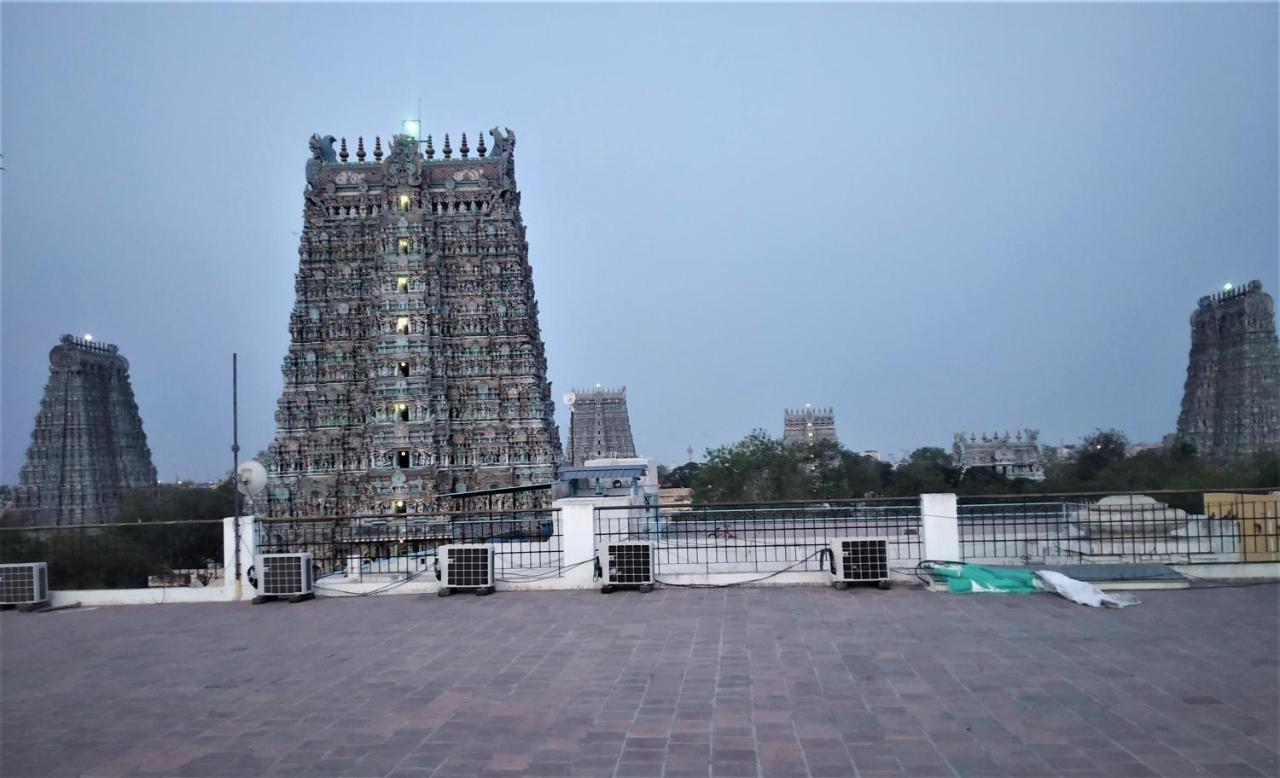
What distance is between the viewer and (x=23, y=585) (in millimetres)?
10570

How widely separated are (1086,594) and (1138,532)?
629 centimetres

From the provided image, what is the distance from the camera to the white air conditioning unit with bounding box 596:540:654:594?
10.2m

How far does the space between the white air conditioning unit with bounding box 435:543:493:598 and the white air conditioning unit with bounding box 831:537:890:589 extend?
13.9 ft

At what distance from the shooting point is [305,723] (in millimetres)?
5500

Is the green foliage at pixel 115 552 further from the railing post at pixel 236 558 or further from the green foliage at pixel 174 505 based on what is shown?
the railing post at pixel 236 558

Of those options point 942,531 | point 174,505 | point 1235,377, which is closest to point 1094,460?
point 1235,377


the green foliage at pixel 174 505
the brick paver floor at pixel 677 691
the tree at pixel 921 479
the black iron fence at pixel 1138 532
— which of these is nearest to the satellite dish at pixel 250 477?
the brick paver floor at pixel 677 691

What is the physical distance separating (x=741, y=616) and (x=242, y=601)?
6432 millimetres

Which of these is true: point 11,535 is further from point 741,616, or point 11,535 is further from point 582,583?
point 741,616

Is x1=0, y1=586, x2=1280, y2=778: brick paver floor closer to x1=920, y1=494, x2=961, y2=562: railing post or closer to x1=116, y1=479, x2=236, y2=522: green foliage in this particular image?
x1=920, y1=494, x2=961, y2=562: railing post

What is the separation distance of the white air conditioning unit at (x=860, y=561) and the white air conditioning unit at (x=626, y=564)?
7.38 feet

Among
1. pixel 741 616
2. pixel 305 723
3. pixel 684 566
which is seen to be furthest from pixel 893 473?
pixel 305 723

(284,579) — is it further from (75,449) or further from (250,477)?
(75,449)

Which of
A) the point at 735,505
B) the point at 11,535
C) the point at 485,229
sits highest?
the point at 485,229
